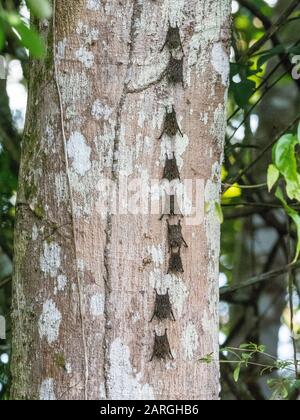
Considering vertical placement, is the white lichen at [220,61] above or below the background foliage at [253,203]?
below

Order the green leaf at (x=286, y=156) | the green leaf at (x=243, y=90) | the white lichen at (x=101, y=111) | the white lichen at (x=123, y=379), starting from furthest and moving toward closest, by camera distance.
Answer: the green leaf at (x=243, y=90) < the white lichen at (x=101, y=111) < the white lichen at (x=123, y=379) < the green leaf at (x=286, y=156)

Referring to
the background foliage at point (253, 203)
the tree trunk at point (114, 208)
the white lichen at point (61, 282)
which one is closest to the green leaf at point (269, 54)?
Result: the background foliage at point (253, 203)

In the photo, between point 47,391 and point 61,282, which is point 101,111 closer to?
point 61,282

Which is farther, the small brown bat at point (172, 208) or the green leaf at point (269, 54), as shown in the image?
the green leaf at point (269, 54)

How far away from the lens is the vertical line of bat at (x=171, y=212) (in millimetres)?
1849

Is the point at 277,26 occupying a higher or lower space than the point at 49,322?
higher

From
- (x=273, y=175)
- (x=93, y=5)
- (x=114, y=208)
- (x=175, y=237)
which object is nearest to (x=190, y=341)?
(x=175, y=237)

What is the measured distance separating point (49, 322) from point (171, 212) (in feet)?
1.21

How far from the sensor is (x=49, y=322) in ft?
6.14

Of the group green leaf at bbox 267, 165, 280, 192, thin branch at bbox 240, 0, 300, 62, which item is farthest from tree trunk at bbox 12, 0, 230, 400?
thin branch at bbox 240, 0, 300, 62

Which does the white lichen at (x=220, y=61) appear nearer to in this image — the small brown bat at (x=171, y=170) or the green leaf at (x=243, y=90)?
the small brown bat at (x=171, y=170)

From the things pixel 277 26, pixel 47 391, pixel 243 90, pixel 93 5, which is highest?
pixel 277 26

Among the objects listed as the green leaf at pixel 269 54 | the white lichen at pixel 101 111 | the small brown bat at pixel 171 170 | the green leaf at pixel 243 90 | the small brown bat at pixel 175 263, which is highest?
the green leaf at pixel 269 54
